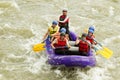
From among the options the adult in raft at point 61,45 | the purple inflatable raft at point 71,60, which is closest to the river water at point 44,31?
the purple inflatable raft at point 71,60

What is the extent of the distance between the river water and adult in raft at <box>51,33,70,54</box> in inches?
24.0

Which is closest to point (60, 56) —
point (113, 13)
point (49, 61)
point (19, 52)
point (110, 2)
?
point (49, 61)

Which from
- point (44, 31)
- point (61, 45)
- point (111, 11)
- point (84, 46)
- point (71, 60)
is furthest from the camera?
point (111, 11)

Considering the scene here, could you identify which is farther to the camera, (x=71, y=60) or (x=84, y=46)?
(x=84, y=46)

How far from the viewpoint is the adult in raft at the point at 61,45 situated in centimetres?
856

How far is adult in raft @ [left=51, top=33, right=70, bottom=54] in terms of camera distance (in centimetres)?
856

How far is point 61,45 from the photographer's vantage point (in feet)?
28.2

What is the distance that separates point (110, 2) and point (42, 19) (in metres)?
4.40

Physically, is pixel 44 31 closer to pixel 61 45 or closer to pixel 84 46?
pixel 61 45

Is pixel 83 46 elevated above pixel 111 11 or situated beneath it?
elevated above

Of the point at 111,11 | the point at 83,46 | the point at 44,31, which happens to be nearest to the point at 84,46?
the point at 83,46

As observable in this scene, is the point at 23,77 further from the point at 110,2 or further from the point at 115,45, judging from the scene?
the point at 110,2

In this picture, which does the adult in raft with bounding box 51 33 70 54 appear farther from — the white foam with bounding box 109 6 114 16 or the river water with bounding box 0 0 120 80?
the white foam with bounding box 109 6 114 16

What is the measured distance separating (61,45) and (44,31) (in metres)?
3.34
